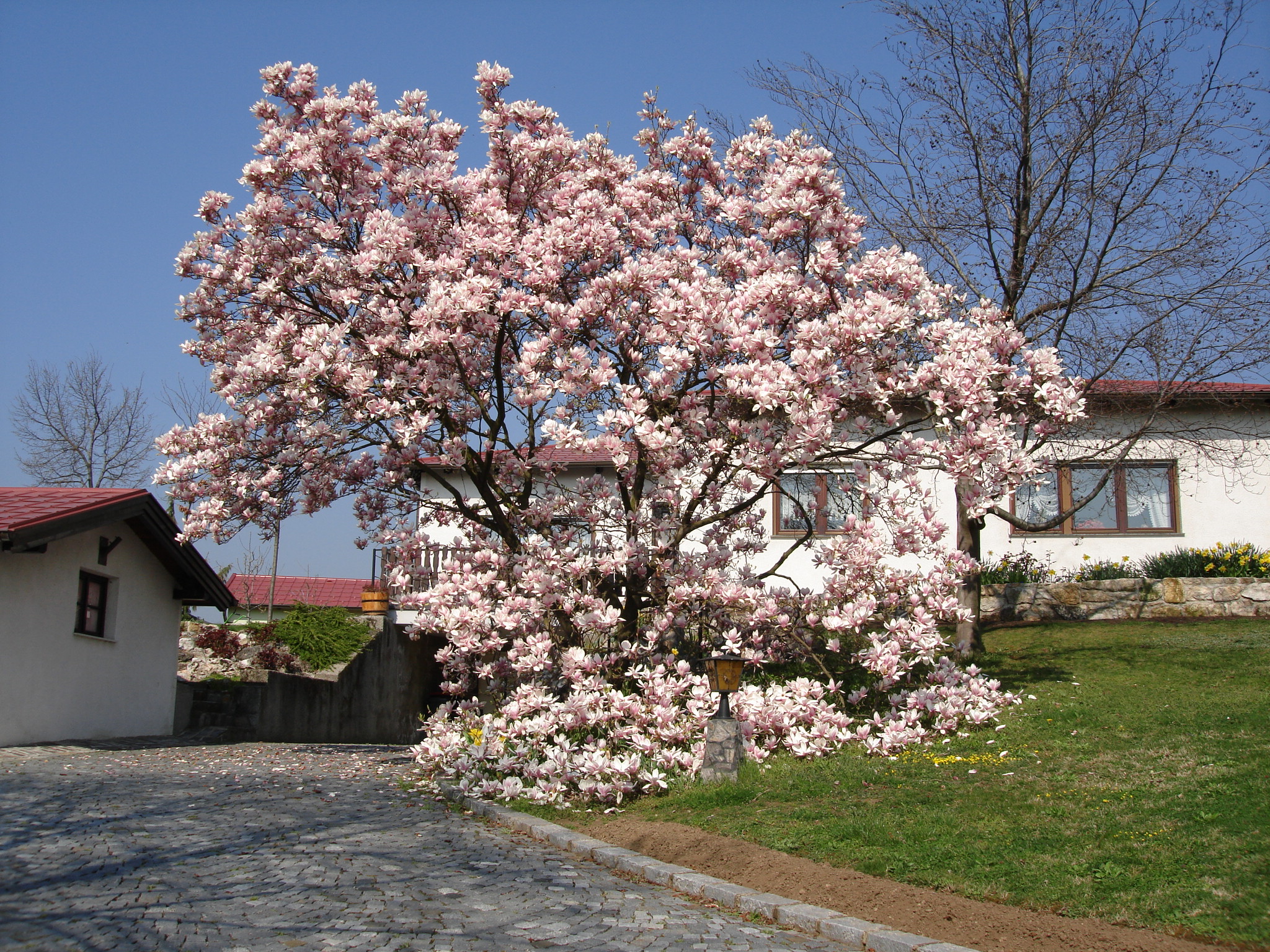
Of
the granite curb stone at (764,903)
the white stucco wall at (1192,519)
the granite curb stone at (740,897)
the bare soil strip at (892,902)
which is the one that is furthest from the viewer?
the white stucco wall at (1192,519)

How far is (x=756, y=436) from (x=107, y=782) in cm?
651

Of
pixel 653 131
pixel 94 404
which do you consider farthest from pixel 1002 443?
pixel 94 404

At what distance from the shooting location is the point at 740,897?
571 cm

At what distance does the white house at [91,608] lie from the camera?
12094 mm

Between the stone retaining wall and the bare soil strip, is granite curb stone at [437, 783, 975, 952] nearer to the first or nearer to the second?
the bare soil strip

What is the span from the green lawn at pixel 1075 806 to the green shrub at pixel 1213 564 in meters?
5.03

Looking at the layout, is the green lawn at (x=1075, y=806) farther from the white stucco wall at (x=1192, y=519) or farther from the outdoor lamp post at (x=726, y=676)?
the white stucco wall at (x=1192, y=519)

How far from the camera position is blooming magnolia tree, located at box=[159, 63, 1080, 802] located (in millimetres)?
8594

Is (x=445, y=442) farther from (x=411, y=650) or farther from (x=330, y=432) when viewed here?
(x=411, y=650)

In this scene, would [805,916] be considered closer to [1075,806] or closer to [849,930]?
[849,930]

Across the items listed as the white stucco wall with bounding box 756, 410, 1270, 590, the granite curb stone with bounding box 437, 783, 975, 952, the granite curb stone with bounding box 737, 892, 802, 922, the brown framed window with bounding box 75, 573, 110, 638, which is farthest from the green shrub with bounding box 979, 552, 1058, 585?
the brown framed window with bounding box 75, 573, 110, 638

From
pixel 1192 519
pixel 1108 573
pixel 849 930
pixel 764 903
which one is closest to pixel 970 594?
pixel 1108 573

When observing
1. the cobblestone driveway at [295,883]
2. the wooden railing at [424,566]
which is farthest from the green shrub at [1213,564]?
the cobblestone driveway at [295,883]

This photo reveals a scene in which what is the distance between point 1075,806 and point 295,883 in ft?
16.1
